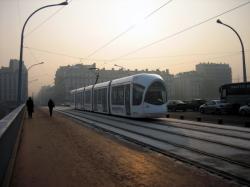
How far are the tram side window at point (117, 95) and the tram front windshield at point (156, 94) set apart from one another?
11.6 ft

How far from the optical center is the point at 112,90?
33.8m

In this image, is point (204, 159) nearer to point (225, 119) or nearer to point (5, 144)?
point (5, 144)

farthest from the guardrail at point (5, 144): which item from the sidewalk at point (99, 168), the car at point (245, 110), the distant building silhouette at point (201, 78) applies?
the distant building silhouette at point (201, 78)

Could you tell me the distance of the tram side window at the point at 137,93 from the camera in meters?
27.6

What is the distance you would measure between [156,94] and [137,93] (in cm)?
123

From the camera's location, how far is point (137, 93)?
91.7 feet

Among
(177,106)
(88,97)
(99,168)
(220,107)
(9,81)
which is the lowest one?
(99,168)

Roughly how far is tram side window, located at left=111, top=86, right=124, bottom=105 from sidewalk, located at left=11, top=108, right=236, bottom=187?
16.0 m

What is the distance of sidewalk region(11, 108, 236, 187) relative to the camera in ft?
27.4

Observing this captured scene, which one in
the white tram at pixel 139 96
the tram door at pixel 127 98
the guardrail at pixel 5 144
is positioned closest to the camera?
the guardrail at pixel 5 144

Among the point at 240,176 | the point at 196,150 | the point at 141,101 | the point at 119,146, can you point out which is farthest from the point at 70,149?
the point at 141,101

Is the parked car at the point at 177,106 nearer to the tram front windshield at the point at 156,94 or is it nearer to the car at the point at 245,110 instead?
the car at the point at 245,110

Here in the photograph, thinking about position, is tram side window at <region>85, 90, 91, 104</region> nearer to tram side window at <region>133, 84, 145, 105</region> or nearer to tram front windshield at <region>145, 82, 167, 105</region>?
tram side window at <region>133, 84, 145, 105</region>

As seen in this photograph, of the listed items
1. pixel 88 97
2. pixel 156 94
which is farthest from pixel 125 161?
pixel 88 97
